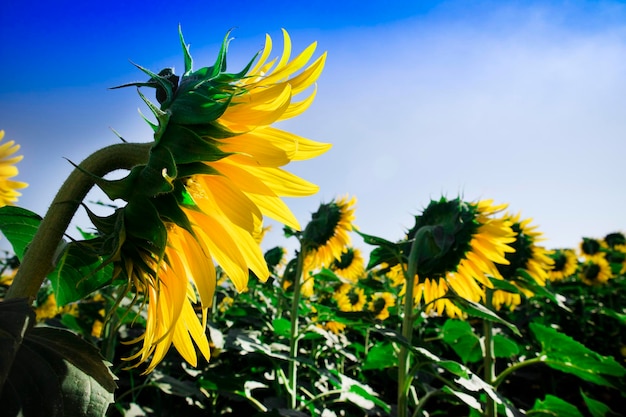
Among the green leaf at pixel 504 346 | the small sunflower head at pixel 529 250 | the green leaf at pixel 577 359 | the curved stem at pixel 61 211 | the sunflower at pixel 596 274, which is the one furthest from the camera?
the sunflower at pixel 596 274

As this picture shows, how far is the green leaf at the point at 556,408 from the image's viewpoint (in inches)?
95.7

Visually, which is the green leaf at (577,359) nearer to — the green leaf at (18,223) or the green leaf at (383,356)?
the green leaf at (383,356)

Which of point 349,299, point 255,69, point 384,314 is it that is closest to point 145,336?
point 255,69

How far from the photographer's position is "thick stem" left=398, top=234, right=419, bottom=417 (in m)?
1.91

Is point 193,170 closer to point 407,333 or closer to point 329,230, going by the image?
point 407,333

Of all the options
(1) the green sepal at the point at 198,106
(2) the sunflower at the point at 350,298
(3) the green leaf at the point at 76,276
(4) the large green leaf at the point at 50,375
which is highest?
(2) the sunflower at the point at 350,298

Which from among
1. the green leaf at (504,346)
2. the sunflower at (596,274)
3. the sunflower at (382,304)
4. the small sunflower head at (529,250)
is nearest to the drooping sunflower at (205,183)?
the green leaf at (504,346)

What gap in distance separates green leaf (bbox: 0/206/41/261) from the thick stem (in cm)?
138

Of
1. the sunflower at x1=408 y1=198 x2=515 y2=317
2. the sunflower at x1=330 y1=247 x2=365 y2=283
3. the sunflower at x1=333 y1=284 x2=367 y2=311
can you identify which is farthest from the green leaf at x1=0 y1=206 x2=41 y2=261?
the sunflower at x1=333 y1=284 x2=367 y2=311

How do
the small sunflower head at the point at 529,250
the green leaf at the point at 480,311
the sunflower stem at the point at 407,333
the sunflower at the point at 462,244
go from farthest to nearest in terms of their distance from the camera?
the small sunflower head at the point at 529,250 → the sunflower at the point at 462,244 → the sunflower stem at the point at 407,333 → the green leaf at the point at 480,311

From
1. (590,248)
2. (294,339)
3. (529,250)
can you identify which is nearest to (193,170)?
(294,339)

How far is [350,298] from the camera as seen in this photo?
5.36 metres

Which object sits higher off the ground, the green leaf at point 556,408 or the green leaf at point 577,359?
the green leaf at point 577,359

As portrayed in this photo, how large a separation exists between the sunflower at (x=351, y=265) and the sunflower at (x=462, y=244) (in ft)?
8.19
